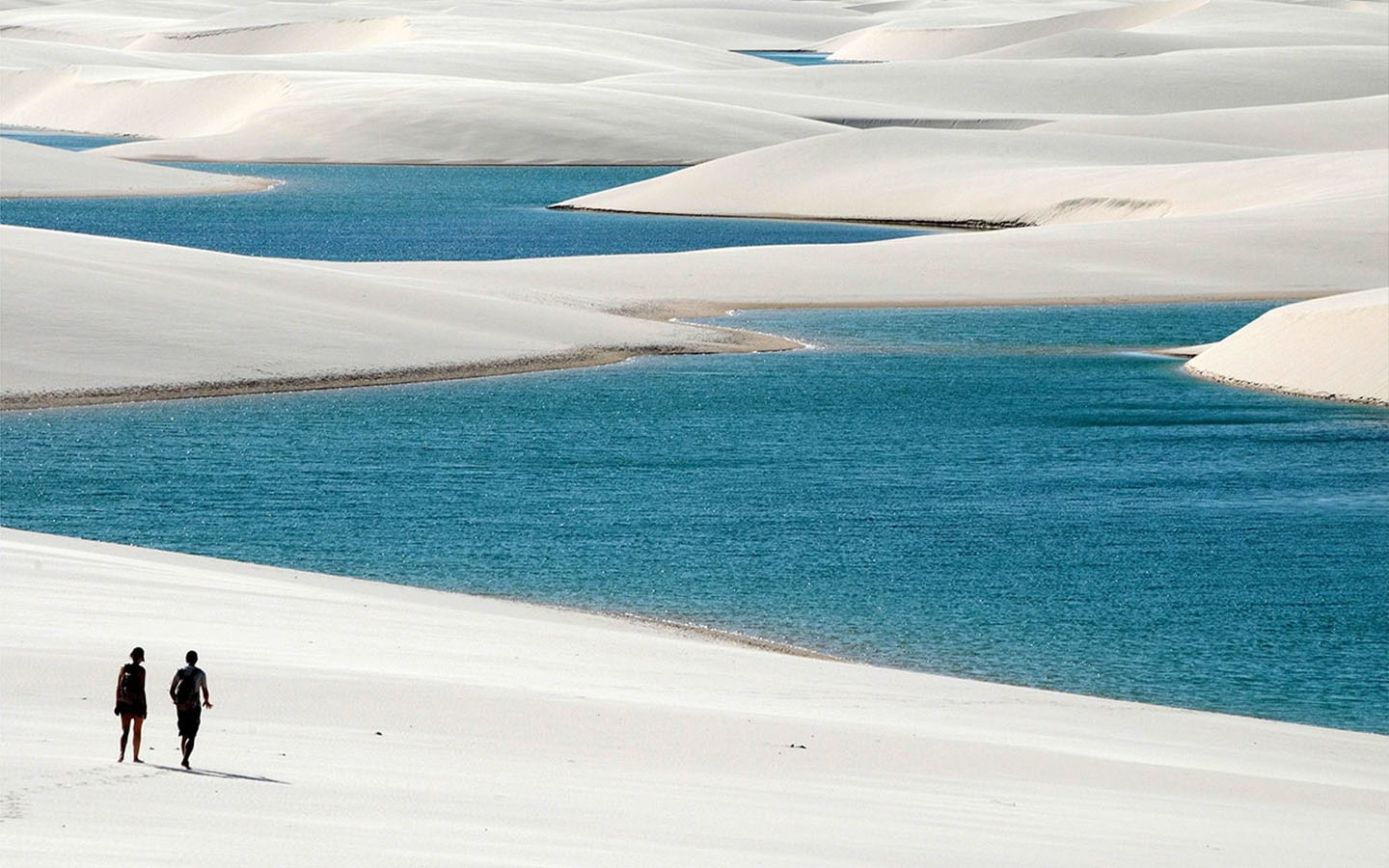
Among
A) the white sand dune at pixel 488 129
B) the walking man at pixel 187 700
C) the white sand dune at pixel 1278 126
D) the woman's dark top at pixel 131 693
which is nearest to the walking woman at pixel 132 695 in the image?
the woman's dark top at pixel 131 693

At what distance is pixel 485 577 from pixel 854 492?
6265 mm

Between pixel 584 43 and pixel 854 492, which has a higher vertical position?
pixel 584 43

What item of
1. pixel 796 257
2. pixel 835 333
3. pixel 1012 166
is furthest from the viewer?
pixel 1012 166

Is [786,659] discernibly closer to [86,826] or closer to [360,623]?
[360,623]

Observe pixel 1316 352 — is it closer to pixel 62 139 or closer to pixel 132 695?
pixel 132 695

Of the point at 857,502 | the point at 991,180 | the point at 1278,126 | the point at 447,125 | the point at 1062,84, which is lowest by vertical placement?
the point at 857,502

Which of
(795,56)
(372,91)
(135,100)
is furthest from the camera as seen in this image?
(795,56)

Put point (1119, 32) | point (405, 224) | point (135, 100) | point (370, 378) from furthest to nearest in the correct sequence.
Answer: point (1119, 32), point (135, 100), point (405, 224), point (370, 378)

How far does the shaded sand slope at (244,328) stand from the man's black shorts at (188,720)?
941 inches

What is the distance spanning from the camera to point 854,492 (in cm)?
2528

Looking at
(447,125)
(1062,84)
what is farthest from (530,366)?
(1062,84)

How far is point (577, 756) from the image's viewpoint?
11.8 metres

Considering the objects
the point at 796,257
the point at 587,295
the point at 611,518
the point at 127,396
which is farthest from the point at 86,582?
the point at 796,257

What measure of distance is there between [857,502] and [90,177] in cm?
5921
